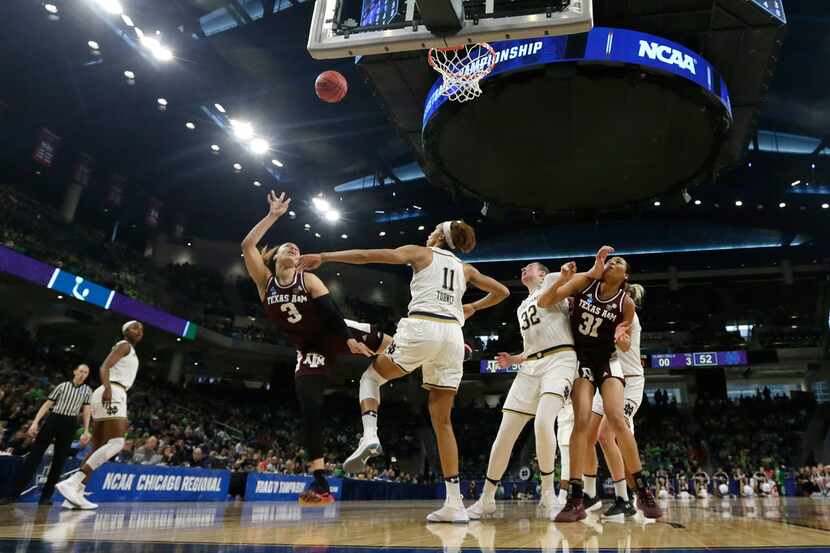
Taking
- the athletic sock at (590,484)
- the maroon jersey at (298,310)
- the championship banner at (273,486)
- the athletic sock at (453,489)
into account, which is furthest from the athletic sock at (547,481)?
the championship banner at (273,486)

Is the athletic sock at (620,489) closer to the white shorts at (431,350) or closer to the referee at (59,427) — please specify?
the white shorts at (431,350)

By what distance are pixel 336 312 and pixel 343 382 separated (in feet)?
94.6

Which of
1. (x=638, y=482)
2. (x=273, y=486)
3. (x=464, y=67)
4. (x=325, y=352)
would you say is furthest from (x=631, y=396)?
(x=273, y=486)

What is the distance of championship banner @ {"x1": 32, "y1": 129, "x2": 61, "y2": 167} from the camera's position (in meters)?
20.4

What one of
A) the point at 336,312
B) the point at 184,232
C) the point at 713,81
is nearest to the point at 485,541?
the point at 336,312

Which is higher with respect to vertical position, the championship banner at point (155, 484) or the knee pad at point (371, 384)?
the knee pad at point (371, 384)

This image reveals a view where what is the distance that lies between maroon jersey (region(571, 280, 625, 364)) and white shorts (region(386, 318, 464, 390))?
43.5 inches

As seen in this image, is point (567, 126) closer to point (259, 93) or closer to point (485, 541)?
point (485, 541)

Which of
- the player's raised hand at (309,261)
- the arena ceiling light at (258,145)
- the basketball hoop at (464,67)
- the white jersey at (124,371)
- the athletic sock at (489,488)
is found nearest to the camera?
the player's raised hand at (309,261)

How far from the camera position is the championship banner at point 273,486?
1119cm

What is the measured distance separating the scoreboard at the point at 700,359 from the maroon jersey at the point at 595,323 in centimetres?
2374

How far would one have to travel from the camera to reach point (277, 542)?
2443 millimetres

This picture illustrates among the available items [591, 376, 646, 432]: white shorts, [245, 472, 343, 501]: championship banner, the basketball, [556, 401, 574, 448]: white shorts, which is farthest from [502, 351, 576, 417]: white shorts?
[245, 472, 343, 501]: championship banner

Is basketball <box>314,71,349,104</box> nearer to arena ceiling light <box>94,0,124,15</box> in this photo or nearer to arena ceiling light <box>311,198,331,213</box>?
arena ceiling light <box>94,0,124,15</box>
